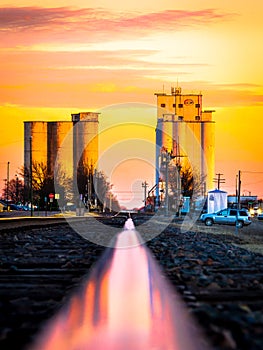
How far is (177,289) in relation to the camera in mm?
15477

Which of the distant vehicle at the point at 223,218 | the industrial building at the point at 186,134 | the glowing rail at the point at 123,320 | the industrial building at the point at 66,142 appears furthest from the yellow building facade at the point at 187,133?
the glowing rail at the point at 123,320

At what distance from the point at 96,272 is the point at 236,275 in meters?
3.59

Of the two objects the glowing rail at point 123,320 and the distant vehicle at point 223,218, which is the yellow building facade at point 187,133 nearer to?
the distant vehicle at point 223,218

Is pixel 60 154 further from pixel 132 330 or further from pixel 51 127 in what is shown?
pixel 132 330

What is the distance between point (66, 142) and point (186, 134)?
1208 inches

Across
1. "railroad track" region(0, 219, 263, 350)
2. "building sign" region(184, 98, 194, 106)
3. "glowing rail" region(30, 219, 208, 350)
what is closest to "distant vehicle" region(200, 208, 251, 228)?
"railroad track" region(0, 219, 263, 350)

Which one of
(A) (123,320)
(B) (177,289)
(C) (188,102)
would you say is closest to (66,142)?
(C) (188,102)

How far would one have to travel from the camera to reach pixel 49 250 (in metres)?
28.3

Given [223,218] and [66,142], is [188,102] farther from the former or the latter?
[223,218]

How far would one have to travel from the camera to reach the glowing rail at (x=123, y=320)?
30.4 feet

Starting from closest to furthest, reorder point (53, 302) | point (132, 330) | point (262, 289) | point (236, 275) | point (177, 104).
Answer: point (132, 330) → point (53, 302) → point (262, 289) → point (236, 275) → point (177, 104)

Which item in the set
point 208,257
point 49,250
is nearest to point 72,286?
point 208,257

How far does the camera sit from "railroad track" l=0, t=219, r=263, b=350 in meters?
9.91

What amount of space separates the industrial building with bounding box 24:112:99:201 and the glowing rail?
6144 inches
